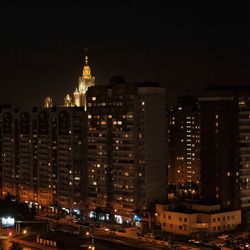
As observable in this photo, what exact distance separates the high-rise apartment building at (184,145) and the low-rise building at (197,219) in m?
15.4

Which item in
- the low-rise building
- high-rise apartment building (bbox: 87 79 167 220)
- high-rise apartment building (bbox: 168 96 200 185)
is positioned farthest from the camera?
high-rise apartment building (bbox: 168 96 200 185)

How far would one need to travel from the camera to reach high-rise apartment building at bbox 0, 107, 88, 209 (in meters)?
42.7

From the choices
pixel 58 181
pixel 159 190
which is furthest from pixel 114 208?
pixel 58 181

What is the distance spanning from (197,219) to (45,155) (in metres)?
14.7

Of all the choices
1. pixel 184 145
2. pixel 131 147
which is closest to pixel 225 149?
pixel 131 147

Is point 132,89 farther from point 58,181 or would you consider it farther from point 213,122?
point 58,181

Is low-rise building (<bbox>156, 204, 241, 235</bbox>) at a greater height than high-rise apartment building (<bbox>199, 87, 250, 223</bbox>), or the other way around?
high-rise apartment building (<bbox>199, 87, 250, 223</bbox>)

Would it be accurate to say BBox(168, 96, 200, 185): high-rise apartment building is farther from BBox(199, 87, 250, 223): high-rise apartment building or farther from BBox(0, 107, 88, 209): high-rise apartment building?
BBox(199, 87, 250, 223): high-rise apartment building

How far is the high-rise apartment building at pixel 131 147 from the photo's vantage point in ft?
126

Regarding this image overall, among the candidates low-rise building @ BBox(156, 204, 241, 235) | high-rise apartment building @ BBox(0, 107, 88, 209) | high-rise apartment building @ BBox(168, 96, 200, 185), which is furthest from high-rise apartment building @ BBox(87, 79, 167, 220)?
high-rise apartment building @ BBox(168, 96, 200, 185)

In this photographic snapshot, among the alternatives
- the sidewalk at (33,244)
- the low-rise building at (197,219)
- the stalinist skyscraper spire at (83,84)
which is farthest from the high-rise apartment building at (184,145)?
the sidewalk at (33,244)

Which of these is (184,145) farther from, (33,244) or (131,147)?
(33,244)

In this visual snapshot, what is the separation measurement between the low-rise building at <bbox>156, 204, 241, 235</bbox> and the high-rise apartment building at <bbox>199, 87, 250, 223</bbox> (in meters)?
1.30

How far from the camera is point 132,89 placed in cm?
3875
